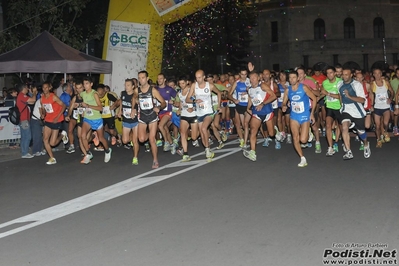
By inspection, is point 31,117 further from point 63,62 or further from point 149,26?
point 149,26

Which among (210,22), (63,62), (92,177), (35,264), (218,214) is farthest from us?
(210,22)

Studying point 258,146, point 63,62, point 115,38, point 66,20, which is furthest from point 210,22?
point 258,146

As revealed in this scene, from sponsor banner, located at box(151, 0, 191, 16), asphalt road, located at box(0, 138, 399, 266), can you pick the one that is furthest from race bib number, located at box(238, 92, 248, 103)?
sponsor banner, located at box(151, 0, 191, 16)

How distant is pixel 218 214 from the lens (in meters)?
8.75

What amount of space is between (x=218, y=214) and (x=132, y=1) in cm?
1512

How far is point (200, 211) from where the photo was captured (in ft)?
29.5

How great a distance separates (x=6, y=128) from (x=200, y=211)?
1053cm

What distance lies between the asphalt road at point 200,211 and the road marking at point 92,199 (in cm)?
2

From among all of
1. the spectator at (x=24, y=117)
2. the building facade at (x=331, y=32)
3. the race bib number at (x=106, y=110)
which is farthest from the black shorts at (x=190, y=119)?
the building facade at (x=331, y=32)

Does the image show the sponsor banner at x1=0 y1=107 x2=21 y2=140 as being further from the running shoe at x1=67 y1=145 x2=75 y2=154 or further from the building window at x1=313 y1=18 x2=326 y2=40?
the building window at x1=313 y1=18 x2=326 y2=40

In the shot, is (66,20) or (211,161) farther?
(66,20)

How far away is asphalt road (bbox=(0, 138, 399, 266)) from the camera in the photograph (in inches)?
272

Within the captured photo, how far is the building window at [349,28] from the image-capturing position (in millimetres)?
59812

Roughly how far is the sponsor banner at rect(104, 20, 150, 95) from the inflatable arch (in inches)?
2.5
